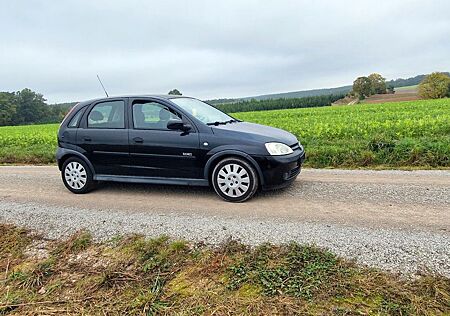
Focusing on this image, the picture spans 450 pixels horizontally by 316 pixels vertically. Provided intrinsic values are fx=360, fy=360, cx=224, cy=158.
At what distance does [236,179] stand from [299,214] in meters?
1.15

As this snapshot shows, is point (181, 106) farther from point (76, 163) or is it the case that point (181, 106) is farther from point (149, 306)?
point (149, 306)

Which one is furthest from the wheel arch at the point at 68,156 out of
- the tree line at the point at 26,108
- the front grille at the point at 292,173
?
the tree line at the point at 26,108

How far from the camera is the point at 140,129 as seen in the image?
235 inches

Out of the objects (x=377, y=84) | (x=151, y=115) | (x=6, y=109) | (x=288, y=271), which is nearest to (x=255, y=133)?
(x=151, y=115)

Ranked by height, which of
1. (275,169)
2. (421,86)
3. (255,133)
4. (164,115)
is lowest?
(275,169)

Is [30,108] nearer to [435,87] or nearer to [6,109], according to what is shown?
[6,109]

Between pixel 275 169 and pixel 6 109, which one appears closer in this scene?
pixel 275 169

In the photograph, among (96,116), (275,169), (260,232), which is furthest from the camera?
(96,116)

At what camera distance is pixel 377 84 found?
3312 inches

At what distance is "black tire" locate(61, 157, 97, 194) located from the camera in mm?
6372

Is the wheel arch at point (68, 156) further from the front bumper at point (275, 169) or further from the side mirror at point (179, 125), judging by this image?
the front bumper at point (275, 169)

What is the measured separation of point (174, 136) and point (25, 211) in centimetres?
253

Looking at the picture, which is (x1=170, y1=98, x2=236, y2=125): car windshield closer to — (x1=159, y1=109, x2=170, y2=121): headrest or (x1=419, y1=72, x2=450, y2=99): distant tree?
(x1=159, y1=109, x2=170, y2=121): headrest

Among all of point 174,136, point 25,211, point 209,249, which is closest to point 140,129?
point 174,136
